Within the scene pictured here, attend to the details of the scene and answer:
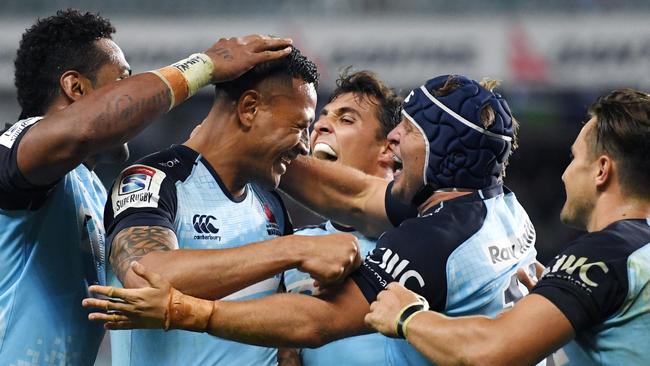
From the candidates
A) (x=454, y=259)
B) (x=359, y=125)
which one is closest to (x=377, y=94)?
(x=359, y=125)

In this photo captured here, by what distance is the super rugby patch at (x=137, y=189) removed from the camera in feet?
14.2

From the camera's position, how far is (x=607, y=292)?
388 centimetres

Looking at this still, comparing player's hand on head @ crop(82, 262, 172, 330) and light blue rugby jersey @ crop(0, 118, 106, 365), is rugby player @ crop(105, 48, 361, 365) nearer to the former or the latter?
player's hand on head @ crop(82, 262, 172, 330)

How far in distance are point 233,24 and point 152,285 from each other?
12195mm

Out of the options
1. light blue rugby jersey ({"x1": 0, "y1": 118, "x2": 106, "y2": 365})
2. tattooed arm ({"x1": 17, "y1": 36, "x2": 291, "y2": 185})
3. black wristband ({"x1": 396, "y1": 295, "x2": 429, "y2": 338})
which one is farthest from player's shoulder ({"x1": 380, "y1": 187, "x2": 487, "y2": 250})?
light blue rugby jersey ({"x1": 0, "y1": 118, "x2": 106, "y2": 365})

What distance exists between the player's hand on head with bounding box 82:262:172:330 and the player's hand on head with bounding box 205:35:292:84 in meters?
1.07

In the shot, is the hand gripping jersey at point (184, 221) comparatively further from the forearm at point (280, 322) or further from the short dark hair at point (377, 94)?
the short dark hair at point (377, 94)

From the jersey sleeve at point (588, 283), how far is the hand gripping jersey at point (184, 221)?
4.77 ft

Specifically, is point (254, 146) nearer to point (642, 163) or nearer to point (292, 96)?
point (292, 96)

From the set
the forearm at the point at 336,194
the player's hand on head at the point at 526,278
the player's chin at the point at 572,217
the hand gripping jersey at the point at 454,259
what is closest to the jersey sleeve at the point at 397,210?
the forearm at the point at 336,194

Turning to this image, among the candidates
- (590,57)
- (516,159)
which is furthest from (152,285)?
(516,159)

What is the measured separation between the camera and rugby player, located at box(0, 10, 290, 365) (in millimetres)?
4203

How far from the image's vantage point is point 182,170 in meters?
4.64

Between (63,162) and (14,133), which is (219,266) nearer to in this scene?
(63,162)
